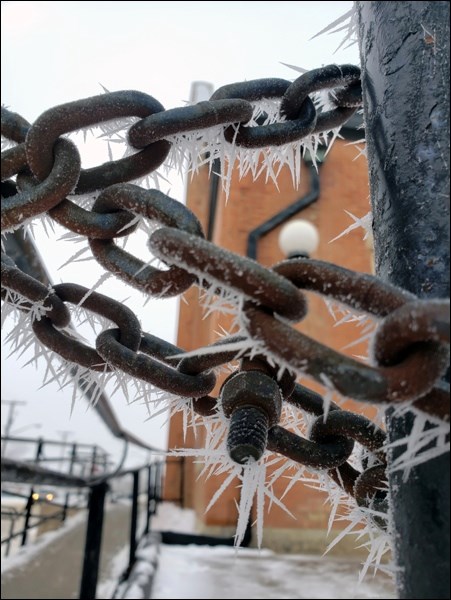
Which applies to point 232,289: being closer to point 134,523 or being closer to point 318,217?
point 134,523

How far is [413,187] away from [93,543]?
2.88m

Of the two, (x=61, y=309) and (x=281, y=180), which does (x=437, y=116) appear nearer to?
(x=61, y=309)

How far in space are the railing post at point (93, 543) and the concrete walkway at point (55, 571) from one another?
154 cm

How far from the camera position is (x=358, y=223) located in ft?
3.14

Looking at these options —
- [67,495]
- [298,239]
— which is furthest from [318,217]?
[67,495]

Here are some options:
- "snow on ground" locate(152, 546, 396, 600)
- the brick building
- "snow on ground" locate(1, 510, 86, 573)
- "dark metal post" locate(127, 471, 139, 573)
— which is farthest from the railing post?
the brick building

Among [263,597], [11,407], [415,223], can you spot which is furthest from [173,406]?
[11,407]

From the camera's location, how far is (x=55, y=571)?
195 inches

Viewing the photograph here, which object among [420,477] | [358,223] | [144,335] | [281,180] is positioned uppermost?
[281,180]

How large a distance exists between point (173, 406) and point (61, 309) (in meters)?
0.27

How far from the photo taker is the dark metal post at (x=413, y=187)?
1.87 ft

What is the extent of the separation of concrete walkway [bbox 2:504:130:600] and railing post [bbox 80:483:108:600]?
1541mm

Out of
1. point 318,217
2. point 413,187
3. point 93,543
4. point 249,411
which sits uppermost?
point 318,217

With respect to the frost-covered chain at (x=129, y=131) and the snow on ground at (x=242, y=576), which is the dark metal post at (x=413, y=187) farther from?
the snow on ground at (x=242, y=576)
